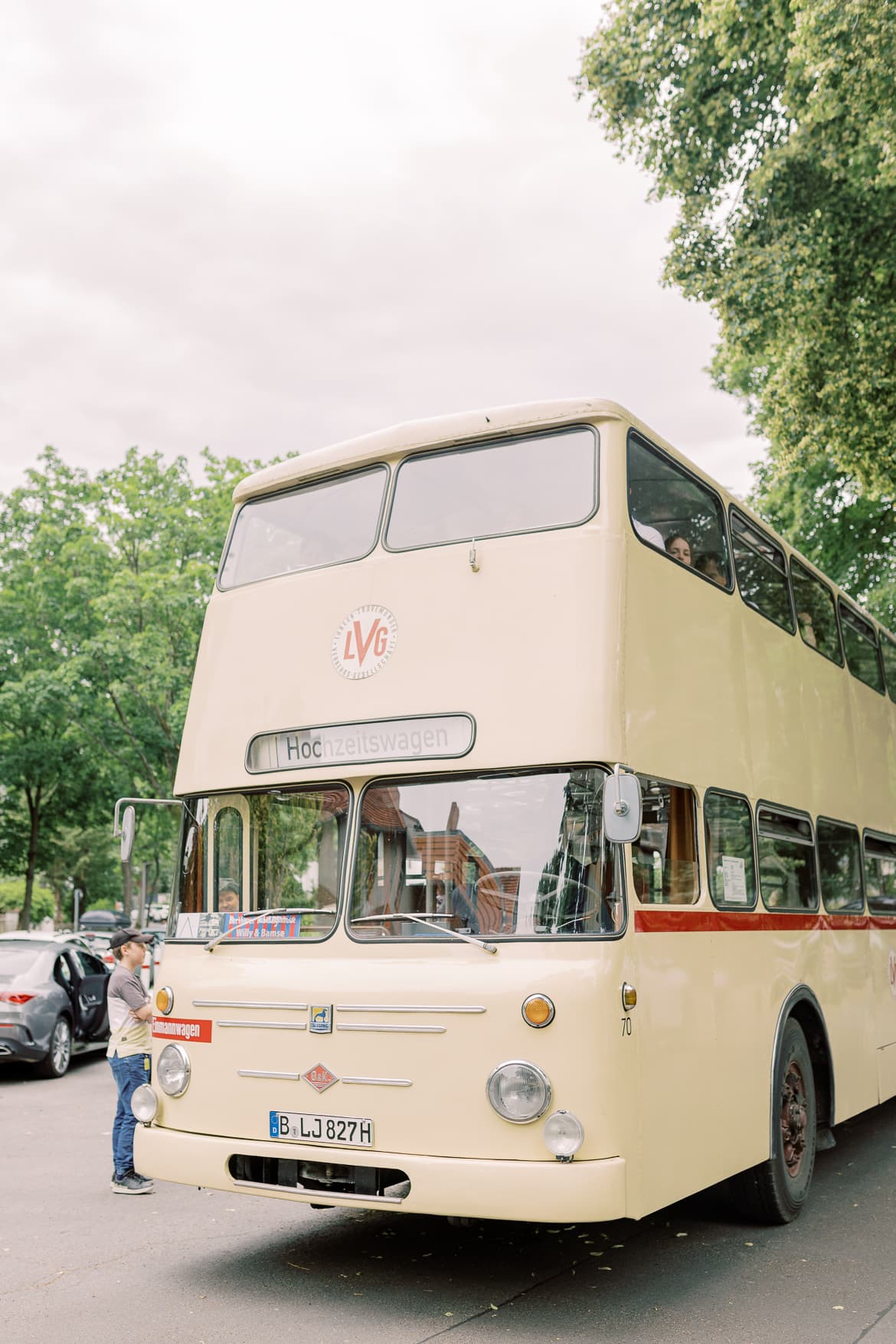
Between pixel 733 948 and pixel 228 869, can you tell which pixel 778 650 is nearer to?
pixel 733 948

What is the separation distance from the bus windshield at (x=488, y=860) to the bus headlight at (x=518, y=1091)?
556 millimetres

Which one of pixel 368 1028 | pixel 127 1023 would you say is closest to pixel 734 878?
pixel 368 1028

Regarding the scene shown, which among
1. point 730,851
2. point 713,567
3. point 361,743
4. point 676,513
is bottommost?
point 730,851

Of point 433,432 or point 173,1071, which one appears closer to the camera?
point 173,1071

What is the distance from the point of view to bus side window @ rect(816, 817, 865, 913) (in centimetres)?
905

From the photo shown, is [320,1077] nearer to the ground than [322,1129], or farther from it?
farther from it

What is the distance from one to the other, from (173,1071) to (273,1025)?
675mm

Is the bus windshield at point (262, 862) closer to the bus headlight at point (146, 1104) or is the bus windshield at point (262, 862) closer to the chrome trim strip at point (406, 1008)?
the chrome trim strip at point (406, 1008)

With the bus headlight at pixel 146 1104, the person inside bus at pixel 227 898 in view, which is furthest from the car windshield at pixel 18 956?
the person inside bus at pixel 227 898

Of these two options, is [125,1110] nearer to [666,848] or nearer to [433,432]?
[666,848]

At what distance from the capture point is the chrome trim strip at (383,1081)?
568 centimetres

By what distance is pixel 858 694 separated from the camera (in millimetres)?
10742

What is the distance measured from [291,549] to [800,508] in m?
16.7

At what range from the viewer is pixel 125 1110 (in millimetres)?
8547
